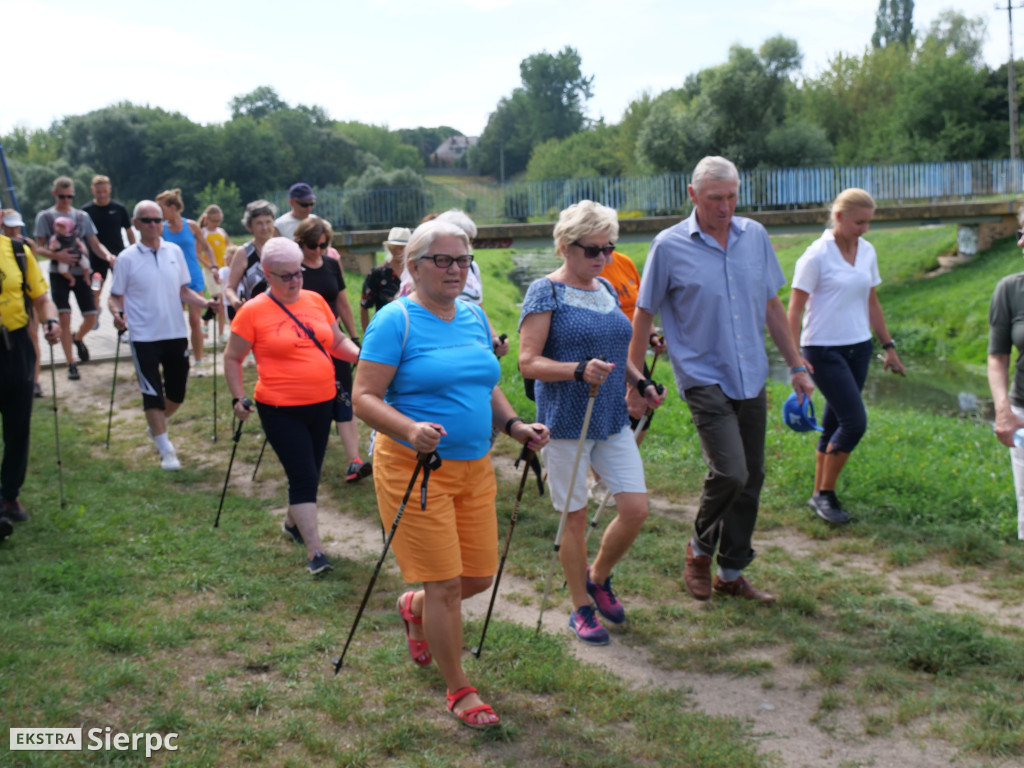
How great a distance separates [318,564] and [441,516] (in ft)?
7.09

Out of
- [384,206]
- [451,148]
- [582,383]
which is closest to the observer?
[582,383]

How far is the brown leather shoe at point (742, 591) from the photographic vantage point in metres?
5.16

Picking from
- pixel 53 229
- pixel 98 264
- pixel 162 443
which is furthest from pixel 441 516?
pixel 98 264

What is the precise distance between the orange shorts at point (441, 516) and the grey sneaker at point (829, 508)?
3423 millimetres

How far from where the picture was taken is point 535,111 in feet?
395

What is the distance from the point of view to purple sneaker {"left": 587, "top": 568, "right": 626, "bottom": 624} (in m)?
4.88

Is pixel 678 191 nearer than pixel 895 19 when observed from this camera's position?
Yes

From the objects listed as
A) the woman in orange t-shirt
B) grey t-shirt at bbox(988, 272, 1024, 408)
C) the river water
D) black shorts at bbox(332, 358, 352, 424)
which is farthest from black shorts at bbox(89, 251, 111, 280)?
grey t-shirt at bbox(988, 272, 1024, 408)

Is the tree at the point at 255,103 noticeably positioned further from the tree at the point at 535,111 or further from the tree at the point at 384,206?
the tree at the point at 384,206

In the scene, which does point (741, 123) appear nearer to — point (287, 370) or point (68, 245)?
point (68, 245)

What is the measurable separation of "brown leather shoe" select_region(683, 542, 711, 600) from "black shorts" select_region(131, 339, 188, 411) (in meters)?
4.69

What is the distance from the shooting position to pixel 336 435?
9.12 metres

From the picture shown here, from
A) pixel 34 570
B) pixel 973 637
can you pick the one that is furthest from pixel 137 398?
pixel 973 637

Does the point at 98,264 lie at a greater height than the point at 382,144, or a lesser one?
lesser
